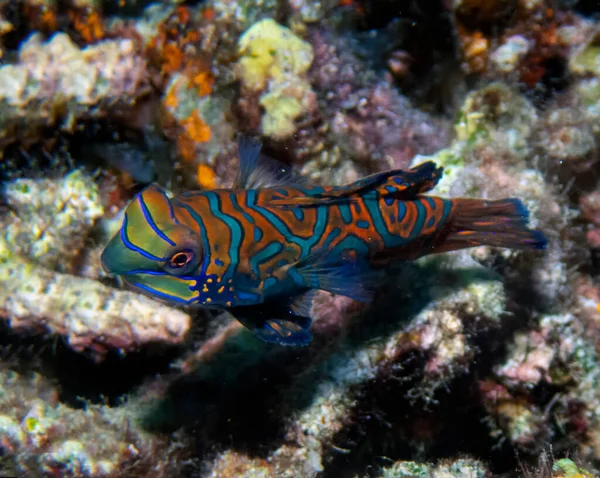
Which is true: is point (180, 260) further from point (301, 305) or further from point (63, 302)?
point (63, 302)

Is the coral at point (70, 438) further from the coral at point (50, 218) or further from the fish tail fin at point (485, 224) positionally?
the fish tail fin at point (485, 224)

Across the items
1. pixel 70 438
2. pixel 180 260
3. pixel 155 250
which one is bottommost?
pixel 70 438

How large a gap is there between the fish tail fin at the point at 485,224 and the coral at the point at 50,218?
361 cm

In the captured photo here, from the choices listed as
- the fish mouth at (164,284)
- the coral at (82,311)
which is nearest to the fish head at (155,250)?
the fish mouth at (164,284)

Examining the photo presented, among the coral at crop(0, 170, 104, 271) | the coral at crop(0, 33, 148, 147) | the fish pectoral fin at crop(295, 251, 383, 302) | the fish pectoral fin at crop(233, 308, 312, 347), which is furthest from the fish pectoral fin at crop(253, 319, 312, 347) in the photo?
the coral at crop(0, 33, 148, 147)

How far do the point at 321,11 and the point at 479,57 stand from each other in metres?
1.89

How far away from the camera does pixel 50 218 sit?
198 inches

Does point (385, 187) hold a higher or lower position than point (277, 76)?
lower

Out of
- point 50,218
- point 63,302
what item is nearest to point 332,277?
point 63,302

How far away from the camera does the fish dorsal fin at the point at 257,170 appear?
12.1ft

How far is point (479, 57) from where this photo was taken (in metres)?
5.62

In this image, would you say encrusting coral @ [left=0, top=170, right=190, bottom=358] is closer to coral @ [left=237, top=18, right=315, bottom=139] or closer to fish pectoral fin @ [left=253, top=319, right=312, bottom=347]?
fish pectoral fin @ [left=253, top=319, right=312, bottom=347]

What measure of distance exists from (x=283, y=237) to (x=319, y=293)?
1400mm

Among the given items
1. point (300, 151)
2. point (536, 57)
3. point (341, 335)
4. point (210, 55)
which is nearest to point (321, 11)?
point (210, 55)
